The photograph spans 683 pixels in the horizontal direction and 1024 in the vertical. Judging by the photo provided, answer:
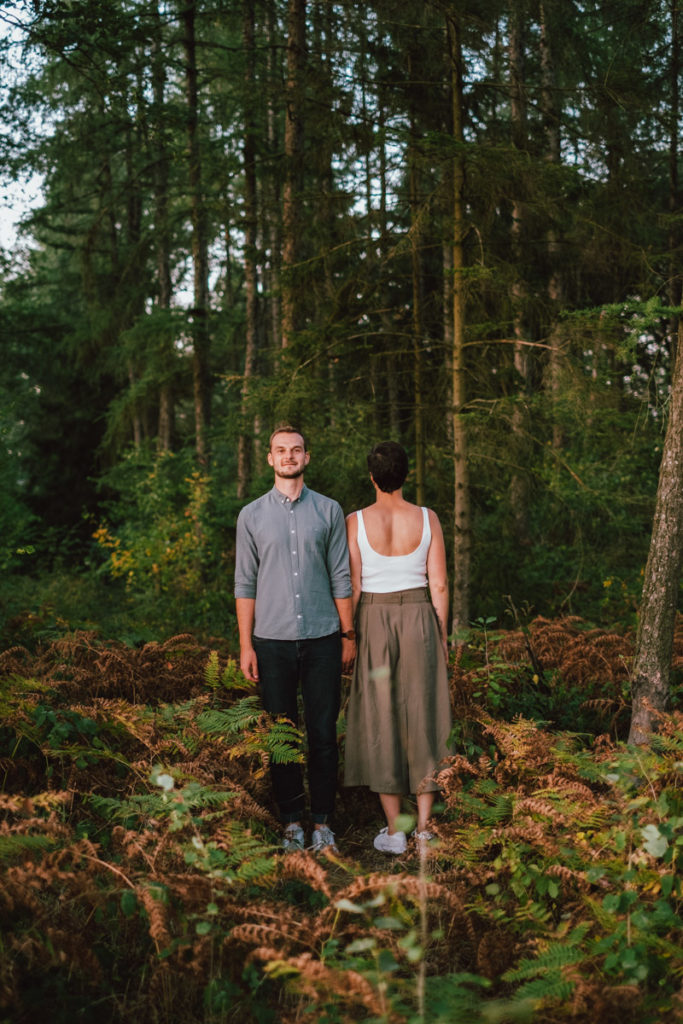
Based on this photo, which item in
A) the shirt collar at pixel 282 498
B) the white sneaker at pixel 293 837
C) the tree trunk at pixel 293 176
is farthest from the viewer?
the tree trunk at pixel 293 176

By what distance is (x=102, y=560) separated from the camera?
1916cm

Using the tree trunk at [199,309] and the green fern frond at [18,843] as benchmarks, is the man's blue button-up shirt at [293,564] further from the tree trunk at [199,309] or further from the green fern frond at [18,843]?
the tree trunk at [199,309]

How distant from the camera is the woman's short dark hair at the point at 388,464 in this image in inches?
187

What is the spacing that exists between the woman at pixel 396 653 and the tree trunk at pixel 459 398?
3.57 metres

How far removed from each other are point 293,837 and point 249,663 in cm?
104

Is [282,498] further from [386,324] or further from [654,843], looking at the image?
[386,324]

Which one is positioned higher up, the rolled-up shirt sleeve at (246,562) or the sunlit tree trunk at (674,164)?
the sunlit tree trunk at (674,164)

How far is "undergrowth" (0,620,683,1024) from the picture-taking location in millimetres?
2904

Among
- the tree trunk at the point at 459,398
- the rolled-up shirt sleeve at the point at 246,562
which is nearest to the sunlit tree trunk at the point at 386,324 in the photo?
the tree trunk at the point at 459,398

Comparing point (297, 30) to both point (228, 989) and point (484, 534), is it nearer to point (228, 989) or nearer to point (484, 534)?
point (484, 534)

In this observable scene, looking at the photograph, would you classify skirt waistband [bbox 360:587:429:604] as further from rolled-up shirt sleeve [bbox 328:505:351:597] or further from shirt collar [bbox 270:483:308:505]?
shirt collar [bbox 270:483:308:505]

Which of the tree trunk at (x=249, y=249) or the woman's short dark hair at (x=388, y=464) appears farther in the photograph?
the tree trunk at (x=249, y=249)

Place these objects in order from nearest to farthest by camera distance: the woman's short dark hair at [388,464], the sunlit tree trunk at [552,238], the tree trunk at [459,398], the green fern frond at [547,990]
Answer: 1. the green fern frond at [547,990]
2. the woman's short dark hair at [388,464]
3. the sunlit tree trunk at [552,238]
4. the tree trunk at [459,398]

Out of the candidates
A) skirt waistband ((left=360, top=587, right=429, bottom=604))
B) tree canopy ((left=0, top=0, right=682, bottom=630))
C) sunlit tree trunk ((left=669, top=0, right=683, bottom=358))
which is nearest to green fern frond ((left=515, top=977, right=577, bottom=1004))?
skirt waistband ((left=360, top=587, right=429, bottom=604))
